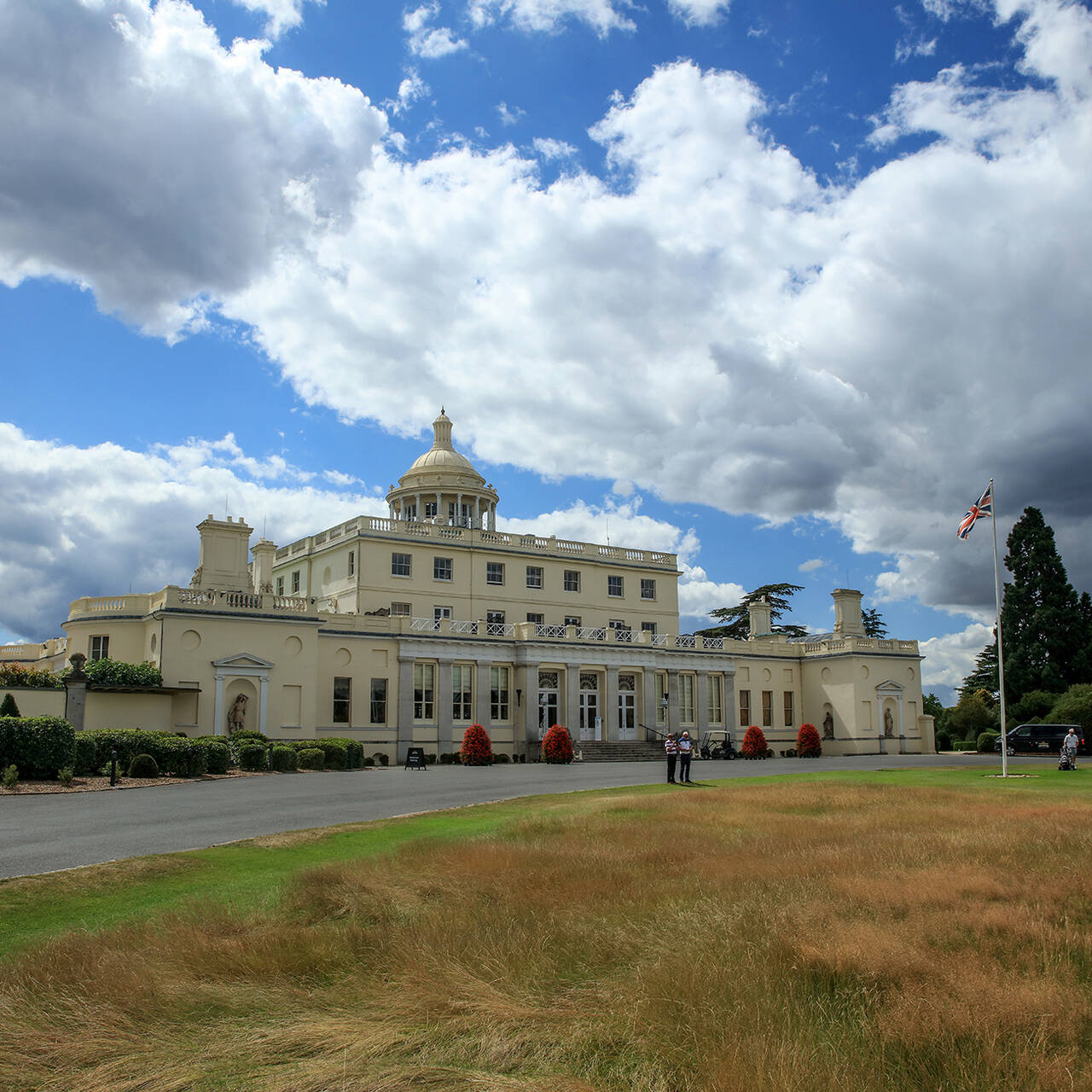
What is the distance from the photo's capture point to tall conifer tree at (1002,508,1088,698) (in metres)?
63.2

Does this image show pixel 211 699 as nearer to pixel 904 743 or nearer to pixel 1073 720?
pixel 904 743

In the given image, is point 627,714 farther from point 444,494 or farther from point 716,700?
point 444,494

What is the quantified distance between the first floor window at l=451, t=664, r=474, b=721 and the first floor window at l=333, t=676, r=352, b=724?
17.3 feet

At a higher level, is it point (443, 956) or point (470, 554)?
point (470, 554)

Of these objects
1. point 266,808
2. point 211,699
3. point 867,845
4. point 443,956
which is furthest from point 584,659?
point 443,956

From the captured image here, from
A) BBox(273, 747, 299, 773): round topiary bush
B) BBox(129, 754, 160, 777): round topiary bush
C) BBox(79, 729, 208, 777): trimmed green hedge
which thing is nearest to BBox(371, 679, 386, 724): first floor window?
BBox(273, 747, 299, 773): round topiary bush

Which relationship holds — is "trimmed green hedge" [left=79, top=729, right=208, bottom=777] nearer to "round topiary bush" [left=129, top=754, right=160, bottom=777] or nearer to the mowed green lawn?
"round topiary bush" [left=129, top=754, right=160, bottom=777]

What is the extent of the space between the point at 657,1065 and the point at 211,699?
38.5 metres

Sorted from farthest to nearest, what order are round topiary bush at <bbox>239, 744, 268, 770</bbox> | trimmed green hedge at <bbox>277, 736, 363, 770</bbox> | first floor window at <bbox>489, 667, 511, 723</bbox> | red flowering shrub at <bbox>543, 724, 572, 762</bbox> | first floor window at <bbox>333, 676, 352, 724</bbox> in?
first floor window at <bbox>489, 667, 511, 723</bbox> < first floor window at <bbox>333, 676, 352, 724</bbox> < red flowering shrub at <bbox>543, 724, 572, 762</bbox> < trimmed green hedge at <bbox>277, 736, 363, 770</bbox> < round topiary bush at <bbox>239, 744, 268, 770</bbox>

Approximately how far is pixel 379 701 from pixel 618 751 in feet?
39.2

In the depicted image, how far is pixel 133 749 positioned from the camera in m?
29.3

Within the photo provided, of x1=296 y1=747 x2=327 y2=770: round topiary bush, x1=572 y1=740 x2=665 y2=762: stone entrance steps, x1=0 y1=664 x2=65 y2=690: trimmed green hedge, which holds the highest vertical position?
x1=0 y1=664 x2=65 y2=690: trimmed green hedge

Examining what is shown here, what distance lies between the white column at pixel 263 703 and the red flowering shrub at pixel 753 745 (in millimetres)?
24235

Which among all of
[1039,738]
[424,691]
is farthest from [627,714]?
[1039,738]
